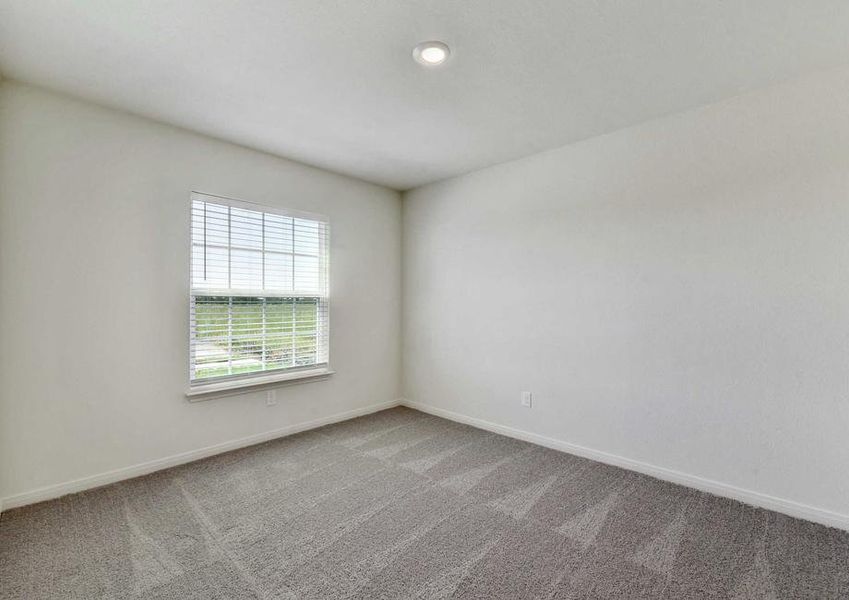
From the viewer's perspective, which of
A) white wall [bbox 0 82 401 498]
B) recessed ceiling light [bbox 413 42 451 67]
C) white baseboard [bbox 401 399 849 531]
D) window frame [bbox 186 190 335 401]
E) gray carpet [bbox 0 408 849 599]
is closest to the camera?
gray carpet [bbox 0 408 849 599]

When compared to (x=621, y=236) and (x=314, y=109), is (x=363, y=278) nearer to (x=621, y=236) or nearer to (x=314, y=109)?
(x=314, y=109)

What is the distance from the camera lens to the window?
2.99 m

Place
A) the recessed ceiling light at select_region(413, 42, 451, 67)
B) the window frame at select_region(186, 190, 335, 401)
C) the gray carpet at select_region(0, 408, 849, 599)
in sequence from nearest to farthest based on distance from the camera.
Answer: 1. the gray carpet at select_region(0, 408, 849, 599)
2. the recessed ceiling light at select_region(413, 42, 451, 67)
3. the window frame at select_region(186, 190, 335, 401)

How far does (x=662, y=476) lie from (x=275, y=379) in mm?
3076

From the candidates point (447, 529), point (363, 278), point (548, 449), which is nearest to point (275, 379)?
point (363, 278)

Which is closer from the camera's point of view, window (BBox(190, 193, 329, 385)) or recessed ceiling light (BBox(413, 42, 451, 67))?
recessed ceiling light (BBox(413, 42, 451, 67))

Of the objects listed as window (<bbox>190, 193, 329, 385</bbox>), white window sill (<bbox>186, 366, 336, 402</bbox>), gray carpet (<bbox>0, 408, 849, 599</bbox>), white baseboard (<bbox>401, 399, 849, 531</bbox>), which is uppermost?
window (<bbox>190, 193, 329, 385</bbox>)

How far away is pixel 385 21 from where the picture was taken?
1750mm

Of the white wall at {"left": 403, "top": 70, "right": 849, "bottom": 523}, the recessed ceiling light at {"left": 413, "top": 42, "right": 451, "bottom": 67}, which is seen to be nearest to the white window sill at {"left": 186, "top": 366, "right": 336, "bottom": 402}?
the white wall at {"left": 403, "top": 70, "right": 849, "bottom": 523}

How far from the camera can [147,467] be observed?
2707 mm

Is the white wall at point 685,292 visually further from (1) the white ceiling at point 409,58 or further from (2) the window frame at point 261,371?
(2) the window frame at point 261,371

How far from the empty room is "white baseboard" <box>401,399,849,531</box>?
1cm

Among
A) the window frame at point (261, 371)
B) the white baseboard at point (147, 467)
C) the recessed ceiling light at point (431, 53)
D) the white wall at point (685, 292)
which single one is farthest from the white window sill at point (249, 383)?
the recessed ceiling light at point (431, 53)

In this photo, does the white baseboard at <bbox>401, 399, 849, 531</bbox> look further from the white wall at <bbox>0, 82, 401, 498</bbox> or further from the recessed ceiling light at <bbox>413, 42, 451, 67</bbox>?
the recessed ceiling light at <bbox>413, 42, 451, 67</bbox>
